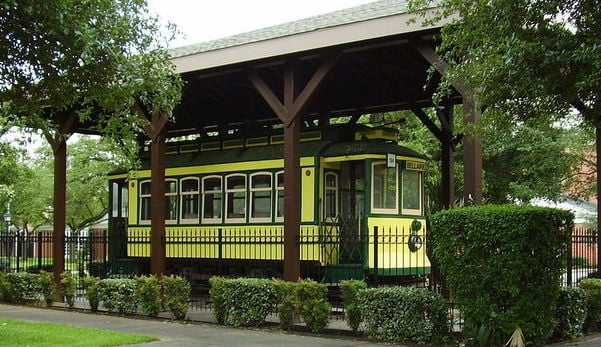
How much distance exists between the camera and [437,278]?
1191cm

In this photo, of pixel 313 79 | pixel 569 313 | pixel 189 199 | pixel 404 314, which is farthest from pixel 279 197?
pixel 569 313

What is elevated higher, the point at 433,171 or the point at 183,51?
the point at 183,51

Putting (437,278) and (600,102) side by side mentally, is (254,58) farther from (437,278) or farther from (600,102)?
(600,102)

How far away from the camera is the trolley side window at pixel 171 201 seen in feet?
61.4

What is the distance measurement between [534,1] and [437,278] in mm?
5096

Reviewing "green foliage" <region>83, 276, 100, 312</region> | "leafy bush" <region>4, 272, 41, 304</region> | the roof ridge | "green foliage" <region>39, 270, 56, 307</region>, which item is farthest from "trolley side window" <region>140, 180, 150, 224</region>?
the roof ridge

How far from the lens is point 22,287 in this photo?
17.3 meters

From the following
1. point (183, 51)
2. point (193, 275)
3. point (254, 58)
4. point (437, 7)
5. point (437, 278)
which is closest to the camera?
point (437, 7)

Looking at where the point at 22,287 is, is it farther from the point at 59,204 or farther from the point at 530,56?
the point at 530,56

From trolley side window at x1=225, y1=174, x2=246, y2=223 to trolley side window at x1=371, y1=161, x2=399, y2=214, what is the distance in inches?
128

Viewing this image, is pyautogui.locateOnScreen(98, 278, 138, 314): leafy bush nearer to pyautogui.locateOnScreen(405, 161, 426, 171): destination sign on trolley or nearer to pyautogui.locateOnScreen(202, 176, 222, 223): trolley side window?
pyautogui.locateOnScreen(202, 176, 222, 223): trolley side window

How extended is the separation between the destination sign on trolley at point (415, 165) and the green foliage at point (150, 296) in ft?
18.9

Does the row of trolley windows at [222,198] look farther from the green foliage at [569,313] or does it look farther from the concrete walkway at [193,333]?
the green foliage at [569,313]

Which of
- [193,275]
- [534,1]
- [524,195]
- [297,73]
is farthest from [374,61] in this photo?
[524,195]
